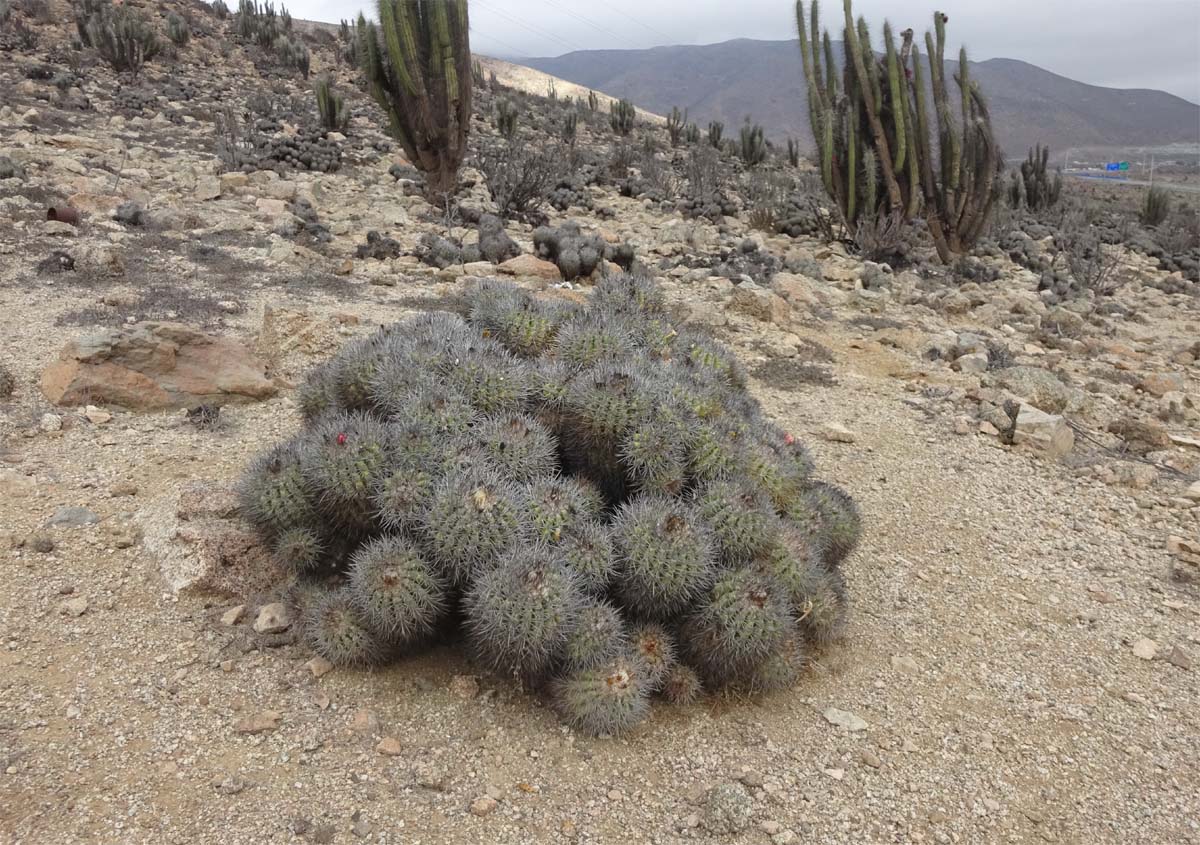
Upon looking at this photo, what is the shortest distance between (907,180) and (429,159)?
21.3 ft

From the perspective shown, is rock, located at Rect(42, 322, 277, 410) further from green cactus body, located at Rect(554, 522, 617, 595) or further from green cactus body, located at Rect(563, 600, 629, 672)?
green cactus body, located at Rect(563, 600, 629, 672)

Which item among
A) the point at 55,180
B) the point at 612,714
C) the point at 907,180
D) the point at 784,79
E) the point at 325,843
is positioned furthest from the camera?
the point at 784,79

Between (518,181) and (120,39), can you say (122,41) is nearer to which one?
(120,39)

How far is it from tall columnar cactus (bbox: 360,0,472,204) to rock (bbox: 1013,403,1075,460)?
836cm

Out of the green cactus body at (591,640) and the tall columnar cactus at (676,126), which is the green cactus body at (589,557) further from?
the tall columnar cactus at (676,126)

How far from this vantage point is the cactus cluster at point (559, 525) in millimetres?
2631

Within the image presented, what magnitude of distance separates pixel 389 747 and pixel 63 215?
761 cm

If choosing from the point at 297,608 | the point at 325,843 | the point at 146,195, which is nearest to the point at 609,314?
the point at 297,608

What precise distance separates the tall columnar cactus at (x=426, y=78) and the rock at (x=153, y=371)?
282 inches

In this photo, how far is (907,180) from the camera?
37.3 feet

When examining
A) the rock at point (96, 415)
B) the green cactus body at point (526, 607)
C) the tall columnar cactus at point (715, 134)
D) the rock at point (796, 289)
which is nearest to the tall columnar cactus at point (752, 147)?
the tall columnar cactus at point (715, 134)

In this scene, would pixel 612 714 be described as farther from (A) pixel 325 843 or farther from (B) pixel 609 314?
(B) pixel 609 314

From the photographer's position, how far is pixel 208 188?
1030cm

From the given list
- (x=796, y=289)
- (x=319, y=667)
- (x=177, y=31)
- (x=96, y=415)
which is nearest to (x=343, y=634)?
(x=319, y=667)
